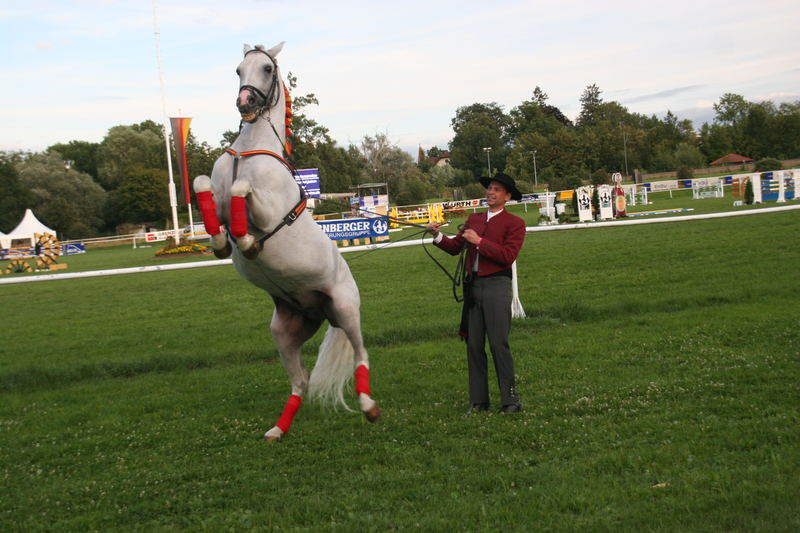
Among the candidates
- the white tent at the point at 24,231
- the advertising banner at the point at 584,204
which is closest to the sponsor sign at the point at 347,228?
the advertising banner at the point at 584,204

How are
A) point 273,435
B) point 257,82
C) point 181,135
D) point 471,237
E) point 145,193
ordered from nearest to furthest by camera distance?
point 257,82
point 273,435
point 471,237
point 181,135
point 145,193

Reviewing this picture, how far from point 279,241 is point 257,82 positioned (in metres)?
1.16

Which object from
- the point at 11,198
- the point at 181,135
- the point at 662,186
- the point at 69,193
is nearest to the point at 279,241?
the point at 181,135

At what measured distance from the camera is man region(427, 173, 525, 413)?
17.8 ft

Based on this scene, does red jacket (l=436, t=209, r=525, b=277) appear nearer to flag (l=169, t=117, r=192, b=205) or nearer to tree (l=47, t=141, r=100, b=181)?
flag (l=169, t=117, r=192, b=205)

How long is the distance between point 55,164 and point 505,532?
74481 millimetres

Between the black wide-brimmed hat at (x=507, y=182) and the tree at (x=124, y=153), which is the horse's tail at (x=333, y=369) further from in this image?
the tree at (x=124, y=153)

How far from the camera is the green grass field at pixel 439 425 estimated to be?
3637 millimetres

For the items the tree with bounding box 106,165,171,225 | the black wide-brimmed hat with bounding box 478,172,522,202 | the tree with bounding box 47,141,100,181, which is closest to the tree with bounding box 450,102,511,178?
the tree with bounding box 106,165,171,225

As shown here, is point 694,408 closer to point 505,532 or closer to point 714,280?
point 505,532

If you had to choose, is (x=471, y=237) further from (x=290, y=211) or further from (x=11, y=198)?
(x=11, y=198)

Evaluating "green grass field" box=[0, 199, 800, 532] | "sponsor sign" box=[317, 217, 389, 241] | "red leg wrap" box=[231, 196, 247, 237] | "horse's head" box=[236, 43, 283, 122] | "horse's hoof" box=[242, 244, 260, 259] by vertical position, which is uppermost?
"horse's head" box=[236, 43, 283, 122]

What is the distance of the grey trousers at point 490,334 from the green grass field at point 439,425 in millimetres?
278

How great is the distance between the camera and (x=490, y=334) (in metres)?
5.53
